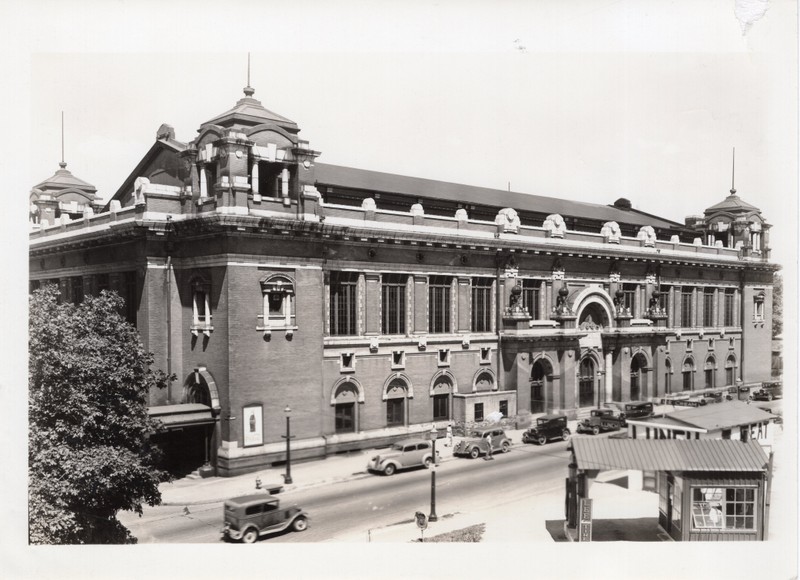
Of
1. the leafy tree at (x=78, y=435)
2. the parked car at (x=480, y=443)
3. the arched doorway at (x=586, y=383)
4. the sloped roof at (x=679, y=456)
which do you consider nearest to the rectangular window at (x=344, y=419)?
the parked car at (x=480, y=443)

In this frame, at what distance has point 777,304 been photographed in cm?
1817

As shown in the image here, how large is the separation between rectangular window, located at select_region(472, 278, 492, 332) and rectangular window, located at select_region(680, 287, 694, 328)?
25.3 feet

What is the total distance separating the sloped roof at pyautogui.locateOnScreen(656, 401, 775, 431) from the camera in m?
16.8

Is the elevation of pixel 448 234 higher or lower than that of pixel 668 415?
higher

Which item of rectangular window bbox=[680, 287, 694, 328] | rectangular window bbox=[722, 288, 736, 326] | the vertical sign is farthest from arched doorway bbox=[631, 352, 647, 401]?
the vertical sign

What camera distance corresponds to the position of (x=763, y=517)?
16.3 m

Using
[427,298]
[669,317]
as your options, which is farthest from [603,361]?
[427,298]

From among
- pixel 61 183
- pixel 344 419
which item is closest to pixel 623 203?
pixel 344 419

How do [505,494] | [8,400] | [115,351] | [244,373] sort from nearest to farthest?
[8,400], [115,351], [505,494], [244,373]

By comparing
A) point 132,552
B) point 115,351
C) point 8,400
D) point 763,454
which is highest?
point 115,351

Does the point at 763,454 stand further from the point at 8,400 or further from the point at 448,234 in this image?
the point at 8,400

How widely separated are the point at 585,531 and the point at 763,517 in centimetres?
450

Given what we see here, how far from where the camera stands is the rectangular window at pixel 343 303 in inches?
931

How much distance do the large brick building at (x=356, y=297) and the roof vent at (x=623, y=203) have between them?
32 centimetres
